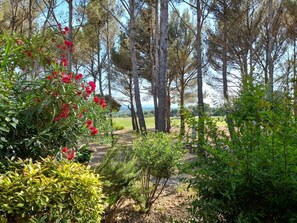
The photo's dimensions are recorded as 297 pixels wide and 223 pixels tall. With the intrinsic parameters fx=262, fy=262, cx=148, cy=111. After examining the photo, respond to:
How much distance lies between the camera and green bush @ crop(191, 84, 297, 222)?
1181mm

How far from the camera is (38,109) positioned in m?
1.97

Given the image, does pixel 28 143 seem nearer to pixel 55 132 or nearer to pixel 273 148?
pixel 55 132

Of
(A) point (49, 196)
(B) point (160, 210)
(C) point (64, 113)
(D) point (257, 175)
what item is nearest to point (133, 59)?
(B) point (160, 210)

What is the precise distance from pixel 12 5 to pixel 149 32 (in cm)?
593

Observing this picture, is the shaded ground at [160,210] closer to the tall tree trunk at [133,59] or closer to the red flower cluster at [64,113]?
the red flower cluster at [64,113]

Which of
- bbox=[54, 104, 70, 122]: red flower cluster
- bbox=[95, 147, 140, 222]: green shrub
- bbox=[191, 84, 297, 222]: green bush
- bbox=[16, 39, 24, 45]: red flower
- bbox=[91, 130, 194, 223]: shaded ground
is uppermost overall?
bbox=[16, 39, 24, 45]: red flower

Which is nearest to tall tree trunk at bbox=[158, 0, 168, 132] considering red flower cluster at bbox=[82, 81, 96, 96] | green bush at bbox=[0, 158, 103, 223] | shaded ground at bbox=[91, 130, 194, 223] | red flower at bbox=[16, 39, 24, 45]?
shaded ground at bbox=[91, 130, 194, 223]

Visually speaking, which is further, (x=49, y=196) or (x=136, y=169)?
(x=136, y=169)

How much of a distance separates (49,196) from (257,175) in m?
1.08

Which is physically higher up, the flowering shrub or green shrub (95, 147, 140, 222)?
the flowering shrub

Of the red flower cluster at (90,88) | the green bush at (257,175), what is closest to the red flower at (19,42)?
the red flower cluster at (90,88)

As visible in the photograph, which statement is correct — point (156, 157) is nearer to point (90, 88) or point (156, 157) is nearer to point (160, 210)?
point (160, 210)

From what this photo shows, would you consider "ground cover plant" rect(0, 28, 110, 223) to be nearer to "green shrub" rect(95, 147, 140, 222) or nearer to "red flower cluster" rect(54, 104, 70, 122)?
"red flower cluster" rect(54, 104, 70, 122)

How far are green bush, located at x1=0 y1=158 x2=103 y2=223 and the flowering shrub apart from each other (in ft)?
1.66
